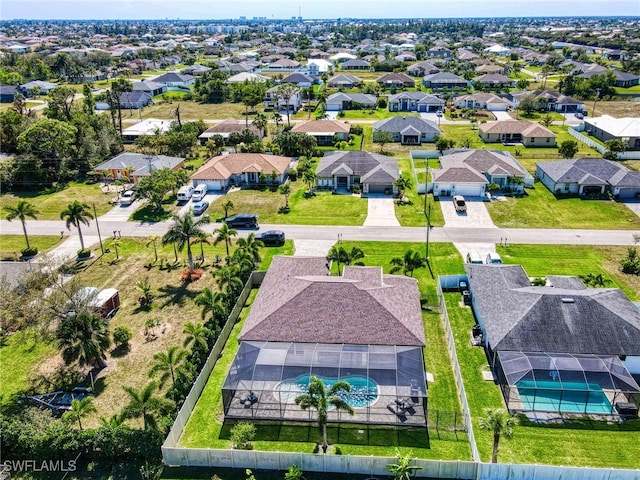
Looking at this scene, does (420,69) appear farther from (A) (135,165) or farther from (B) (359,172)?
(A) (135,165)

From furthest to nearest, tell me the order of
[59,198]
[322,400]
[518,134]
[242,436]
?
[518,134]
[59,198]
[242,436]
[322,400]

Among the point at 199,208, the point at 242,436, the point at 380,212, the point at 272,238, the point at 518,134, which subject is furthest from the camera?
the point at 518,134

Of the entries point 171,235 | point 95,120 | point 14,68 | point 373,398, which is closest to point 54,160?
point 95,120

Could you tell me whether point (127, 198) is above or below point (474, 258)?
above

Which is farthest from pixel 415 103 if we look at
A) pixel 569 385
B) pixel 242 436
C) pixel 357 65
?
pixel 242 436

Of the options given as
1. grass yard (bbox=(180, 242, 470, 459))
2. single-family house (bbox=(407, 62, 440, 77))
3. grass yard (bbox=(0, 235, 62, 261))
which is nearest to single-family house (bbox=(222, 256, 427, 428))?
grass yard (bbox=(180, 242, 470, 459))

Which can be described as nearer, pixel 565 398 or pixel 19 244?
pixel 565 398

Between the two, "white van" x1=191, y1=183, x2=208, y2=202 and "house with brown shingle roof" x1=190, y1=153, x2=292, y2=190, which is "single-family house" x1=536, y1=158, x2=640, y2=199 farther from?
"white van" x1=191, y1=183, x2=208, y2=202
